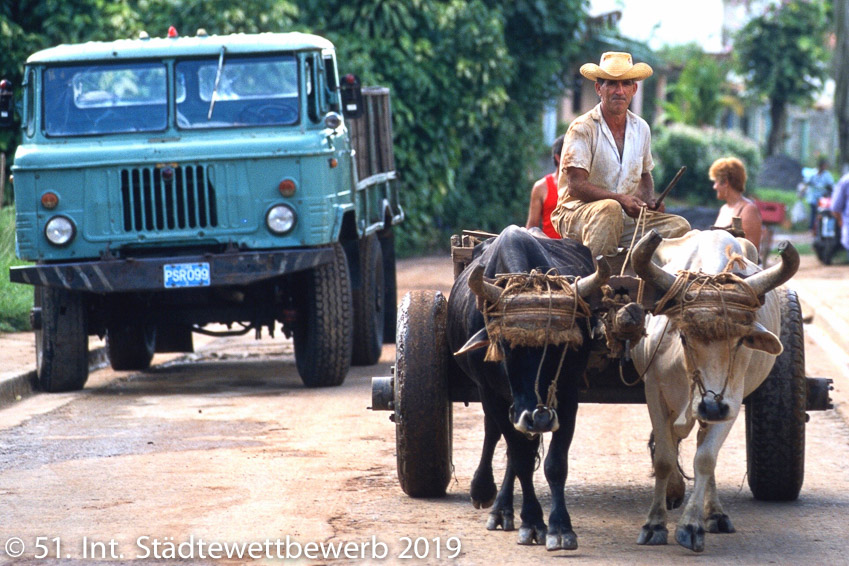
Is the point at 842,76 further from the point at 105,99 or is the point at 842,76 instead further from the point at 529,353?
the point at 529,353

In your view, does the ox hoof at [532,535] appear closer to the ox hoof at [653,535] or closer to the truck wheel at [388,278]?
the ox hoof at [653,535]

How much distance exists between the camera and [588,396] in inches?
243

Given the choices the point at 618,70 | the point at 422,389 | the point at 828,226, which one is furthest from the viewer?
the point at 828,226

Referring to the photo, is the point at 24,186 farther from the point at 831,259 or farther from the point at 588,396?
the point at 831,259

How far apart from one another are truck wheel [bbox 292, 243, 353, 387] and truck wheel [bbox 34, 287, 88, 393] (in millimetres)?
1656

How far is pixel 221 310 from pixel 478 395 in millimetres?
4334

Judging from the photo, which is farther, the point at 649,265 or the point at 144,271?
the point at 144,271

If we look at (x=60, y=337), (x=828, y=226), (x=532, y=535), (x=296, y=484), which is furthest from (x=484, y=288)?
(x=828, y=226)

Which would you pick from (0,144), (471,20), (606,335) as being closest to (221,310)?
(606,335)

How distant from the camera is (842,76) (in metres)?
29.4

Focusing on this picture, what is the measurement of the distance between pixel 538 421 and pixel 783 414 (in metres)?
1.60

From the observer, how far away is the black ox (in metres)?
5.09

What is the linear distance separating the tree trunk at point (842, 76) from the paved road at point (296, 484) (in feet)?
65.5

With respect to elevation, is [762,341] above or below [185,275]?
above
